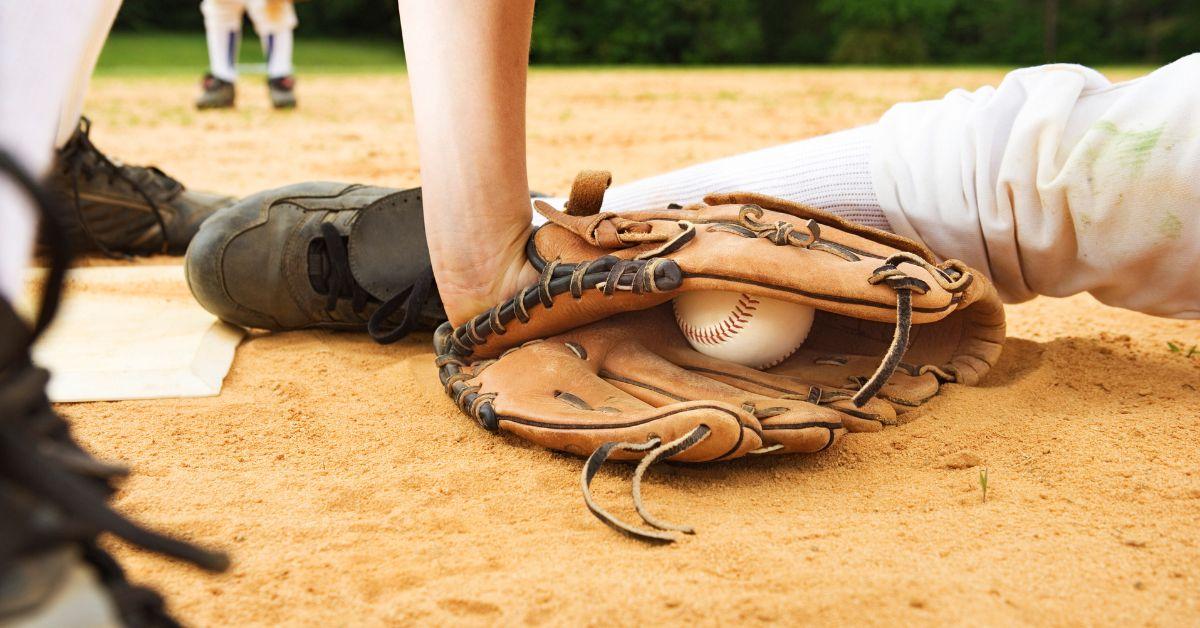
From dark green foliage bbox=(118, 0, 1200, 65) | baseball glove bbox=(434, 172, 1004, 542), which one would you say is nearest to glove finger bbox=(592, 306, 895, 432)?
baseball glove bbox=(434, 172, 1004, 542)

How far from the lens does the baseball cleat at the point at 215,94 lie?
6.41 m

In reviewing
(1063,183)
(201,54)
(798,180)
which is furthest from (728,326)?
(201,54)

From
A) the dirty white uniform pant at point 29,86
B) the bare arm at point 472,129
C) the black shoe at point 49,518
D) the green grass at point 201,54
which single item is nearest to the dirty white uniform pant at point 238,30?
the green grass at point 201,54

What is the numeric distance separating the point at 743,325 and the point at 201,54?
1356 cm

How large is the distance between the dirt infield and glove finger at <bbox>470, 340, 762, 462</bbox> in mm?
47

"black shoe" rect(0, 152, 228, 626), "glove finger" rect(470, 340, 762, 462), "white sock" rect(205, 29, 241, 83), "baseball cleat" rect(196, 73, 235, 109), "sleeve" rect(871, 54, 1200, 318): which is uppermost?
"sleeve" rect(871, 54, 1200, 318)

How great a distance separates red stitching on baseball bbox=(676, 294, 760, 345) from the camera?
1.44 metres

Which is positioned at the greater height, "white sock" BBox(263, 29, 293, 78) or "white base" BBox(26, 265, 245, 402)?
"white base" BBox(26, 265, 245, 402)

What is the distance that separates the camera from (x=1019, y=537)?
106 cm

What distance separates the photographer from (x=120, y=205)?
2.51 metres

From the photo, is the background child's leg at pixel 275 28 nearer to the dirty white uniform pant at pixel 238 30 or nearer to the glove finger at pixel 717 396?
the dirty white uniform pant at pixel 238 30

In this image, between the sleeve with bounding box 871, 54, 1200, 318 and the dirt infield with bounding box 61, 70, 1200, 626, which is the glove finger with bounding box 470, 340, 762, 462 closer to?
the dirt infield with bounding box 61, 70, 1200, 626

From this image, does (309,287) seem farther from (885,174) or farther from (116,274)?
(885,174)

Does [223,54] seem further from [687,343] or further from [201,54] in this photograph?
[201,54]
